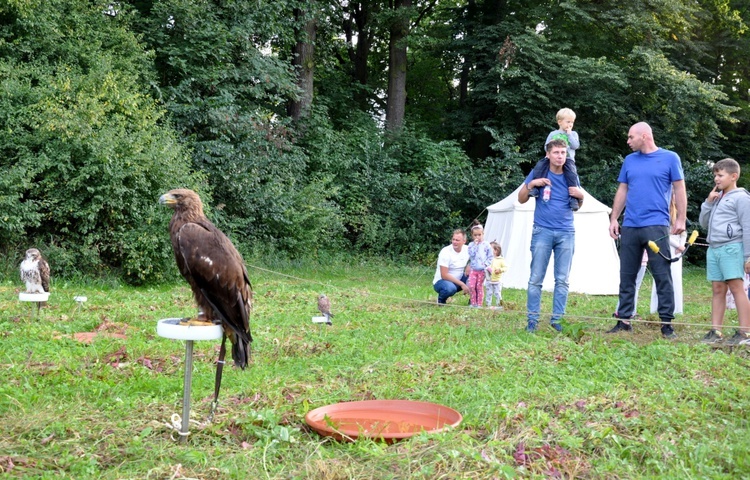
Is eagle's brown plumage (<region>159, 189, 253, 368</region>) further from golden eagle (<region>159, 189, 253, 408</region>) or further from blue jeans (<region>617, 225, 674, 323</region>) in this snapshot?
blue jeans (<region>617, 225, 674, 323</region>)

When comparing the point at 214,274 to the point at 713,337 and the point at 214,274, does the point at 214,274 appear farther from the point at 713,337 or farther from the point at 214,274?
the point at 713,337

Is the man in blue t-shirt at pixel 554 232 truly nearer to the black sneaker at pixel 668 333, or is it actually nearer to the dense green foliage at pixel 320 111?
the black sneaker at pixel 668 333

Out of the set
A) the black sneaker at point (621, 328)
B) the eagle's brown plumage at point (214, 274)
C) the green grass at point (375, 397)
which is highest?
the eagle's brown plumage at point (214, 274)

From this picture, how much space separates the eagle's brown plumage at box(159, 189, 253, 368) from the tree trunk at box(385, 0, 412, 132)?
16856mm

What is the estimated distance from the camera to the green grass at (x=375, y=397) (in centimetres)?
321

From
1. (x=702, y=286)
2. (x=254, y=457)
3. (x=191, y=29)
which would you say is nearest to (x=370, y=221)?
(x=191, y=29)

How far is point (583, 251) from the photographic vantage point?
1223 cm

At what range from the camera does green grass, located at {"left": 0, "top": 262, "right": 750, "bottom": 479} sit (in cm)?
321

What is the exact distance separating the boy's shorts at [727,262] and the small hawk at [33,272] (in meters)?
6.21

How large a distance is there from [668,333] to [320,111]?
13836 mm

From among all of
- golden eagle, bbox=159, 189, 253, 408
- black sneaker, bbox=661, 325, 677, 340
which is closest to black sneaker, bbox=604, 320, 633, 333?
black sneaker, bbox=661, 325, 677, 340

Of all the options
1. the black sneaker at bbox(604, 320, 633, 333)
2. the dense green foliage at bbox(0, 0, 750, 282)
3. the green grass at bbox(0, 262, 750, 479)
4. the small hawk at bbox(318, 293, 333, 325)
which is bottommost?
the green grass at bbox(0, 262, 750, 479)

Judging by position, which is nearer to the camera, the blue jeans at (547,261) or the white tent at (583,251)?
the blue jeans at (547,261)

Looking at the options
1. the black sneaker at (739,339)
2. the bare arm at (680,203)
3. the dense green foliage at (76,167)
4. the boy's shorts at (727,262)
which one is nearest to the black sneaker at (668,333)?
the black sneaker at (739,339)
